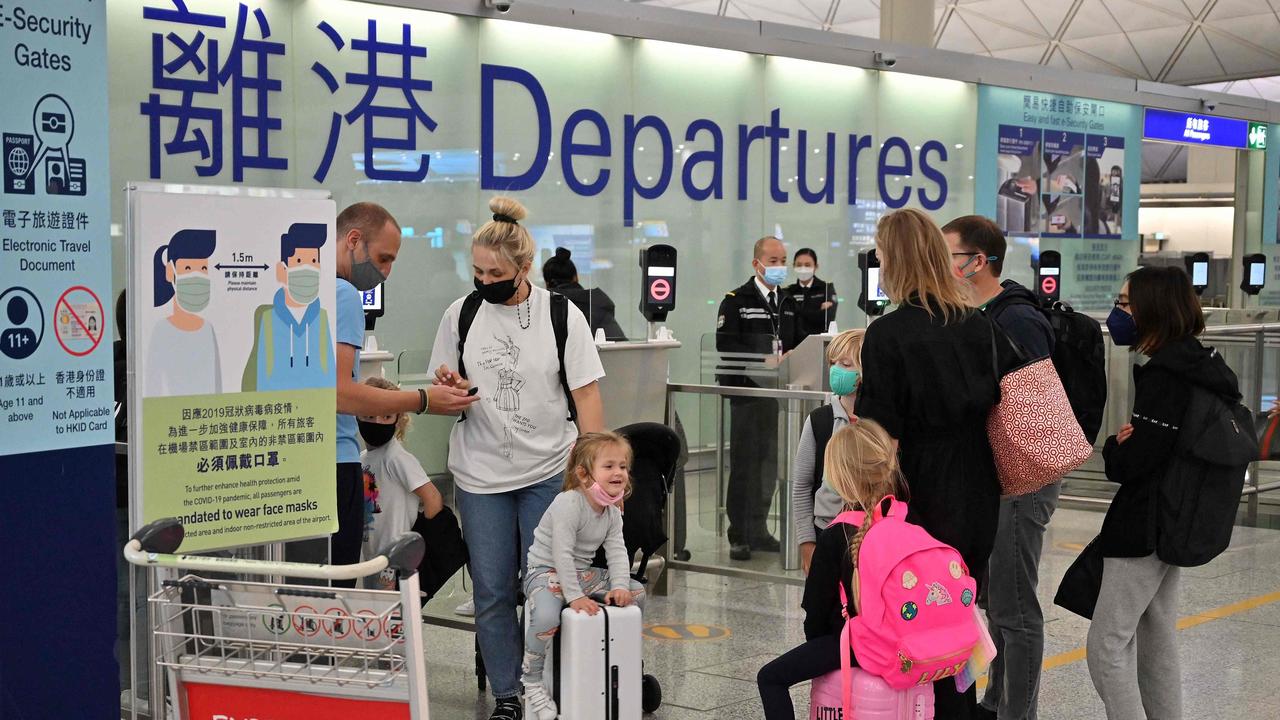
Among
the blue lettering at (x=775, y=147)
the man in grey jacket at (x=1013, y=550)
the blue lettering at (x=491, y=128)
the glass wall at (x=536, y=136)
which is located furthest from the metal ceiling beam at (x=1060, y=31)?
the man in grey jacket at (x=1013, y=550)

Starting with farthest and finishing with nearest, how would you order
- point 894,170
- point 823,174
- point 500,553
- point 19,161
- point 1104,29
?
1. point 1104,29
2. point 894,170
3. point 823,174
4. point 500,553
5. point 19,161

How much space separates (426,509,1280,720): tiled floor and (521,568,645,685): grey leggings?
81 centimetres

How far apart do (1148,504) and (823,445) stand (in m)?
1.00

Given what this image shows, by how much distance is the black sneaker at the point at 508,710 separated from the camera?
4461 millimetres

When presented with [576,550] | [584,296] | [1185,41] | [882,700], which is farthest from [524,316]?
[1185,41]

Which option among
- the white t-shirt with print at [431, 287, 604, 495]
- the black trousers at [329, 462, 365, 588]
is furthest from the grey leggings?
the black trousers at [329, 462, 365, 588]

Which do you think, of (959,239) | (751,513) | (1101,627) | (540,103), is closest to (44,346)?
(959,239)

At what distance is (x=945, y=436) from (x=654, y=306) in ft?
20.6

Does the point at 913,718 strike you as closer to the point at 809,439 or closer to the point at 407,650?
the point at 809,439

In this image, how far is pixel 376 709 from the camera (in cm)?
261

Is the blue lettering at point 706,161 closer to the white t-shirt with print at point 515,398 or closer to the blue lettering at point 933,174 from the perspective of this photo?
the blue lettering at point 933,174

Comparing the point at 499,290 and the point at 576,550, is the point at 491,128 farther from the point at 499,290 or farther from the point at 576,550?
the point at 576,550

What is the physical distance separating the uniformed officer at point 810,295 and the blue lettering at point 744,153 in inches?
40.8

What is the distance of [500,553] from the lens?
4.41 meters
